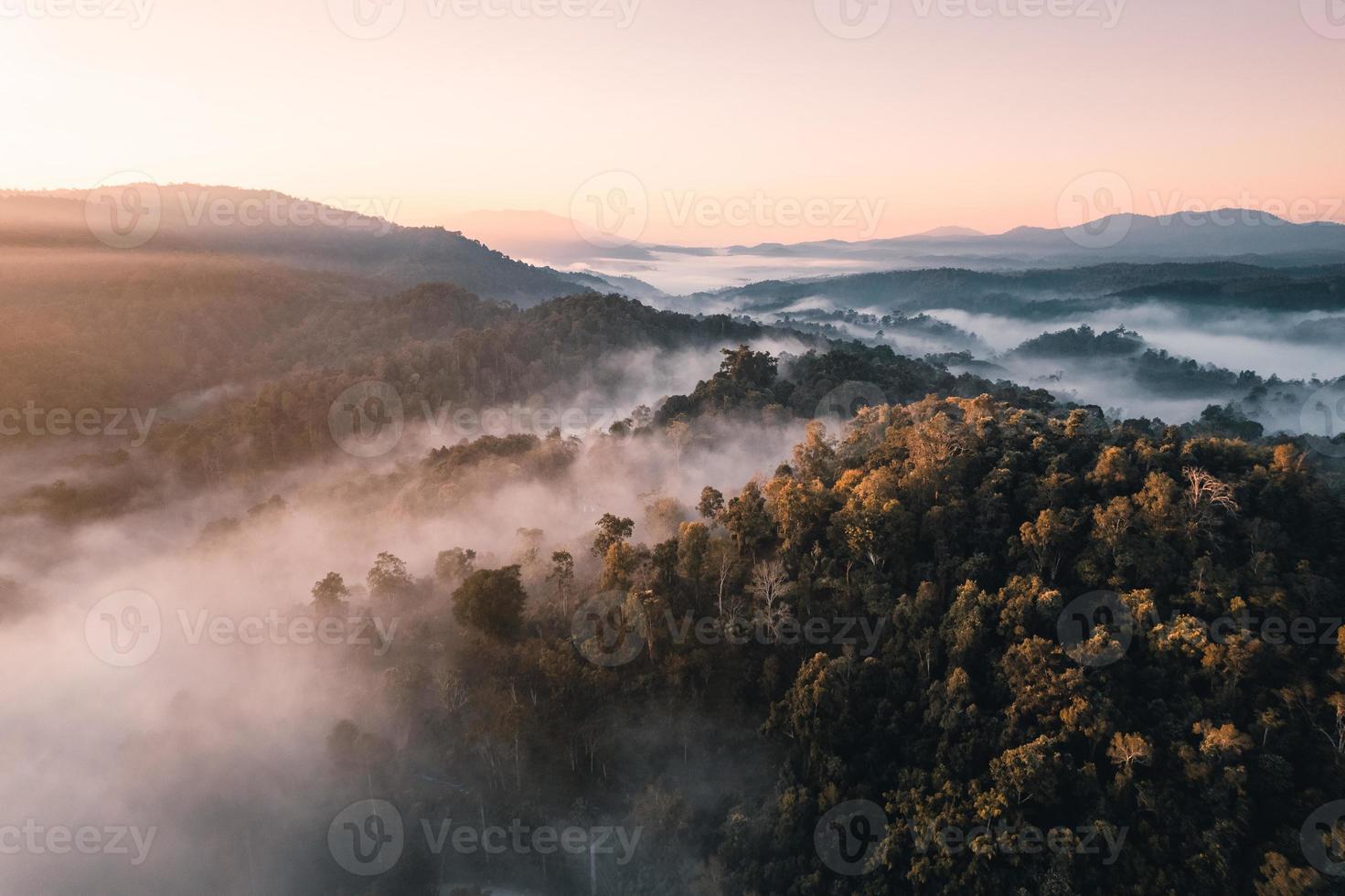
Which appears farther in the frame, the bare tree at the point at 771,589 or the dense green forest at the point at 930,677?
the bare tree at the point at 771,589

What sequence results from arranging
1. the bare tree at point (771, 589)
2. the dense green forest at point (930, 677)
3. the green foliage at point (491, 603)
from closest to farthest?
the dense green forest at point (930, 677) → the bare tree at point (771, 589) → the green foliage at point (491, 603)

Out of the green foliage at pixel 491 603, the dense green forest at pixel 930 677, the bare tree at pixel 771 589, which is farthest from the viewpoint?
the green foliage at pixel 491 603

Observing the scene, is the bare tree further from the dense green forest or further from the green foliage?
the green foliage

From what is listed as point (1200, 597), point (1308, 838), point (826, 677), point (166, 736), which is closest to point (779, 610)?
point (826, 677)

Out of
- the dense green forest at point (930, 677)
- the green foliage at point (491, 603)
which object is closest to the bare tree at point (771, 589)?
the dense green forest at point (930, 677)

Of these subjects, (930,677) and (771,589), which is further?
(771,589)

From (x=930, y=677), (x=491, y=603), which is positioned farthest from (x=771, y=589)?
(x=491, y=603)

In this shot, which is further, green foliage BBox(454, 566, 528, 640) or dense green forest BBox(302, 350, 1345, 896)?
green foliage BBox(454, 566, 528, 640)

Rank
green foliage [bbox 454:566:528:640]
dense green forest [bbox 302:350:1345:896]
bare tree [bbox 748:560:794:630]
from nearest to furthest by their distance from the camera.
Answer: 1. dense green forest [bbox 302:350:1345:896]
2. bare tree [bbox 748:560:794:630]
3. green foliage [bbox 454:566:528:640]

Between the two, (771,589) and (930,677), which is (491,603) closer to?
(771,589)

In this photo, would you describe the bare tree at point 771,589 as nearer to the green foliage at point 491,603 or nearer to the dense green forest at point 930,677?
the dense green forest at point 930,677

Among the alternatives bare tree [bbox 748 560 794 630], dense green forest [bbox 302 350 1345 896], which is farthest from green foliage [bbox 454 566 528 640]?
bare tree [bbox 748 560 794 630]
